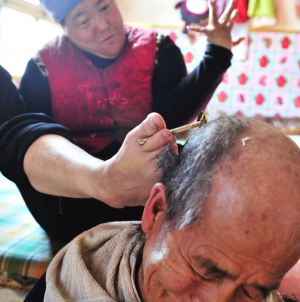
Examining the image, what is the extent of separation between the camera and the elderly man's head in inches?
20.7

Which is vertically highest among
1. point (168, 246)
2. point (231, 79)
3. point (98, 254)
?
point (168, 246)

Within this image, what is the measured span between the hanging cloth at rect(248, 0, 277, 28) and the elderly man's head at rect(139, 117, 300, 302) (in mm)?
2739

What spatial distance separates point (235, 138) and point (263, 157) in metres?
0.05

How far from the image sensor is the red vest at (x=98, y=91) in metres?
1.20

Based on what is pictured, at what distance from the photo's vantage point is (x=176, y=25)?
330 centimetres

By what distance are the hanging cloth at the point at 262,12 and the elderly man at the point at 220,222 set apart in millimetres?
2730

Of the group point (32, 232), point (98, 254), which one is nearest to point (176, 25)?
point (32, 232)

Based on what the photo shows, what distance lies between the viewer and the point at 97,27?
48.1 inches

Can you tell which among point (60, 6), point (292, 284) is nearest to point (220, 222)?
point (292, 284)

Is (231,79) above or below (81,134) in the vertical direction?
below

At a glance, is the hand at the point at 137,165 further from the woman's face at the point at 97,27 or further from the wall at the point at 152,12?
the wall at the point at 152,12

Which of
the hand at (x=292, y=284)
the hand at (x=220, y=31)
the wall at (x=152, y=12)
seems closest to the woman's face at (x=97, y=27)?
the hand at (x=220, y=31)

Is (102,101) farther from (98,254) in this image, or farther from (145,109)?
(98,254)

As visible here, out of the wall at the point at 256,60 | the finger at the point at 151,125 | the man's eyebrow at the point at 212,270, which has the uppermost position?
the finger at the point at 151,125
